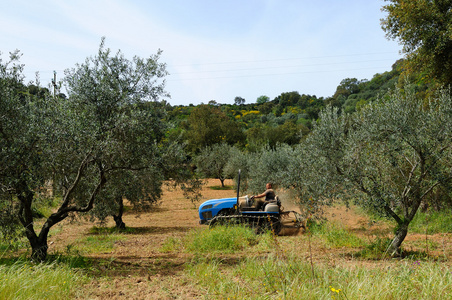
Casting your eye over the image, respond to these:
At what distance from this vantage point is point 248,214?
33.3ft

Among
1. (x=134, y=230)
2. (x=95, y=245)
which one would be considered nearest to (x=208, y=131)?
(x=134, y=230)

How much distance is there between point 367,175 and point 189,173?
4413 millimetres

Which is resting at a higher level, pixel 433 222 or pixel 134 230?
pixel 433 222

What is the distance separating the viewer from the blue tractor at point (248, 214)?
9992 millimetres

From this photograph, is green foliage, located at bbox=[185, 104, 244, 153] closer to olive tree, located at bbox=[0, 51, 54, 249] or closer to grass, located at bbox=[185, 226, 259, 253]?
grass, located at bbox=[185, 226, 259, 253]

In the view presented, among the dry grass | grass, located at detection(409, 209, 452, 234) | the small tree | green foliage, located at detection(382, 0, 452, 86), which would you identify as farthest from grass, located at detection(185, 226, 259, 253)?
the small tree

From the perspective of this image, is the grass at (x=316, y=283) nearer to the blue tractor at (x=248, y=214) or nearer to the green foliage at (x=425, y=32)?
the blue tractor at (x=248, y=214)

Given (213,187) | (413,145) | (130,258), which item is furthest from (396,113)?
(213,187)

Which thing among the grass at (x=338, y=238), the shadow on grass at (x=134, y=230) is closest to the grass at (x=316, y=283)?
the grass at (x=338, y=238)

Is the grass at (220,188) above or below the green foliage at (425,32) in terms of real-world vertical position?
below

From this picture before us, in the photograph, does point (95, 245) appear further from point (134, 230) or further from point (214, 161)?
point (214, 161)

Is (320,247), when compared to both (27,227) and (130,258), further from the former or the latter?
(27,227)

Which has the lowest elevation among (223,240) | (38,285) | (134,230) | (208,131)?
(134,230)

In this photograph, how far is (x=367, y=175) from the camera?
7.28m
